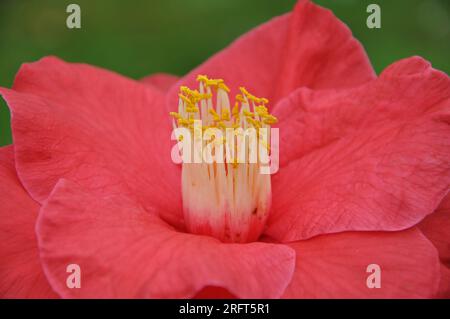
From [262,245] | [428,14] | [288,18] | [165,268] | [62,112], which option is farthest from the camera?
[428,14]

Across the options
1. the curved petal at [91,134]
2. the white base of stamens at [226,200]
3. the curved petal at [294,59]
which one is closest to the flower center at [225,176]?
the white base of stamens at [226,200]

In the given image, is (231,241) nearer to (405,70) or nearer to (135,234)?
(135,234)

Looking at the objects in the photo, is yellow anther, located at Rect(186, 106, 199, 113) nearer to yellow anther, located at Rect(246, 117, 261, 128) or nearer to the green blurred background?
yellow anther, located at Rect(246, 117, 261, 128)

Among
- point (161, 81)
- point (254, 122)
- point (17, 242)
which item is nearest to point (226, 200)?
point (254, 122)

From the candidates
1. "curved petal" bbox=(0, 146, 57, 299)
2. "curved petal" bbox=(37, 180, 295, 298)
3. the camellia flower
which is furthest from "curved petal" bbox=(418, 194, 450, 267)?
"curved petal" bbox=(0, 146, 57, 299)

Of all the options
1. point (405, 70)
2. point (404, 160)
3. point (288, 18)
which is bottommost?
point (404, 160)

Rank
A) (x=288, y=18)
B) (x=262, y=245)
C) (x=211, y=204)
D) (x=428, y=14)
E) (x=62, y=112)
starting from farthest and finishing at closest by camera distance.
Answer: (x=428, y=14), (x=288, y=18), (x=62, y=112), (x=211, y=204), (x=262, y=245)

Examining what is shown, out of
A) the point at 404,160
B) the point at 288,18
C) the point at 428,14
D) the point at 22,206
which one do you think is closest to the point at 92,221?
the point at 22,206
